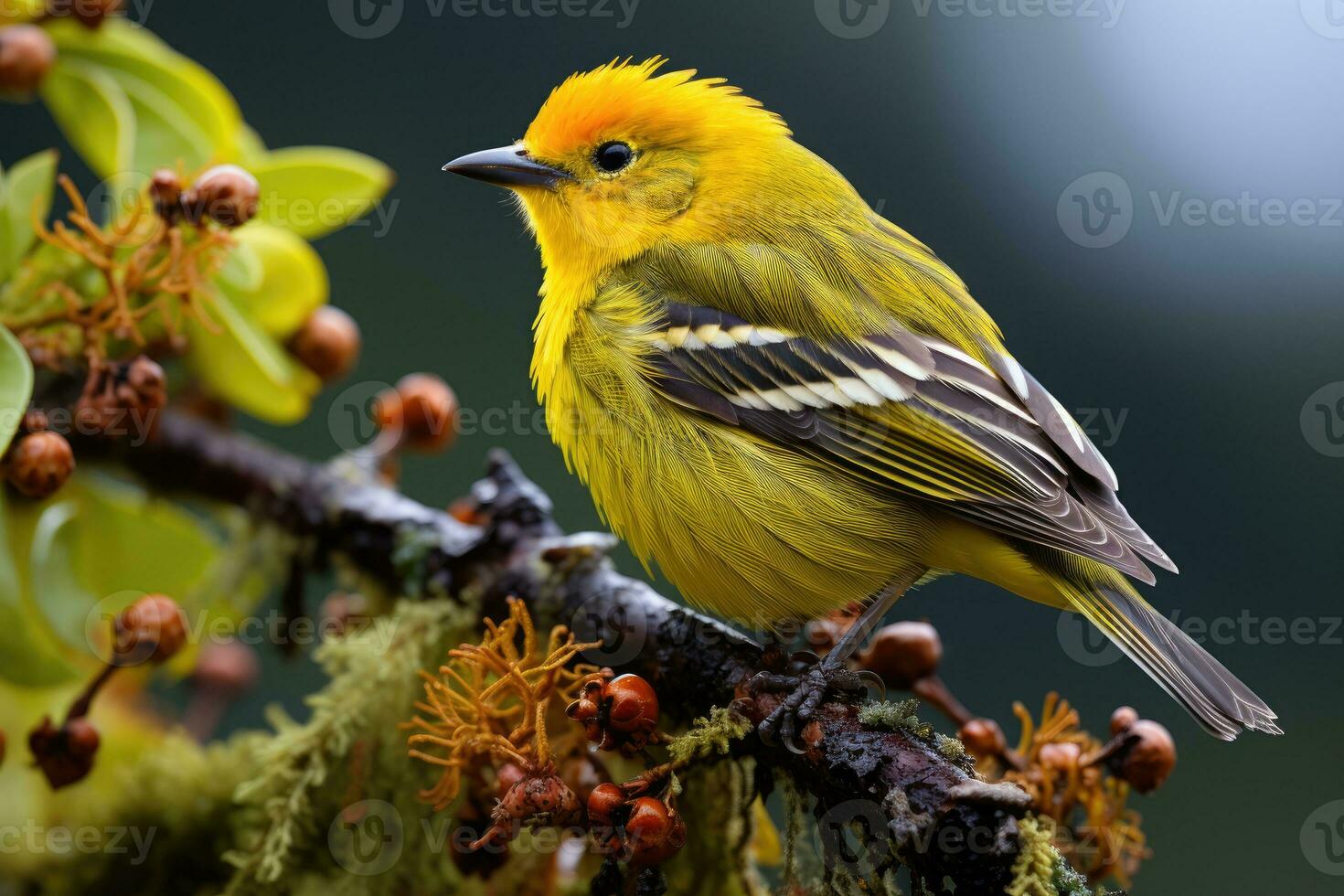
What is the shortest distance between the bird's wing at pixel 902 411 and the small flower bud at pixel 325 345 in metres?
0.86

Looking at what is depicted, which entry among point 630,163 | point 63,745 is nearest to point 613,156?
point 630,163

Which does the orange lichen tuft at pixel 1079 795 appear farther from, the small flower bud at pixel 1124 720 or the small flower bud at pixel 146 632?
the small flower bud at pixel 146 632

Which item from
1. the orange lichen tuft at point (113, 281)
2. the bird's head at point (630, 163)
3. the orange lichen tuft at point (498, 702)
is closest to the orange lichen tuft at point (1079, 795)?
the orange lichen tuft at point (498, 702)

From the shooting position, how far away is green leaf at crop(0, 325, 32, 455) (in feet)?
6.18

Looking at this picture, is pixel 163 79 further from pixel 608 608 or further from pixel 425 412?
pixel 608 608

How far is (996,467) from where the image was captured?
2.48 m

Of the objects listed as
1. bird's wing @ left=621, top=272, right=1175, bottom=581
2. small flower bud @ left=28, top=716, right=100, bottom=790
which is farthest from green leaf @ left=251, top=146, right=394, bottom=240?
small flower bud @ left=28, top=716, right=100, bottom=790

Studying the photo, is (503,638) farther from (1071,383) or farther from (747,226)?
(1071,383)

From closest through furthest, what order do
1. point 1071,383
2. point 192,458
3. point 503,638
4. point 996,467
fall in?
point 503,638 → point 996,467 → point 192,458 → point 1071,383

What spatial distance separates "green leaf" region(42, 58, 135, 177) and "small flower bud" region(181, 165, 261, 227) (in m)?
0.56

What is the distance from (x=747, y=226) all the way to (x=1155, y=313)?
448cm

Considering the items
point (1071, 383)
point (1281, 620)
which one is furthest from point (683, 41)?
point (1281, 620)

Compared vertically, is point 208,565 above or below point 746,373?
below

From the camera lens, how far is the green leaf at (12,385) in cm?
188
